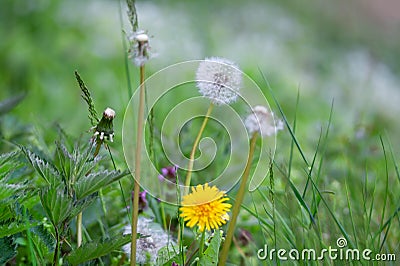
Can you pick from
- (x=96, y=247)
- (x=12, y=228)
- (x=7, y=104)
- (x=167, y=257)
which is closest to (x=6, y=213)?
(x=12, y=228)

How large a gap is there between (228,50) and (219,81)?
9.38ft

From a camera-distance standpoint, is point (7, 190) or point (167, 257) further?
point (167, 257)

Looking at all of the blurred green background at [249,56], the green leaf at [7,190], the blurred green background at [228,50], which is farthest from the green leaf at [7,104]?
the green leaf at [7,190]

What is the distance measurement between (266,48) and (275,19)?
826mm

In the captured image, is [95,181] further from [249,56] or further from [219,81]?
[249,56]

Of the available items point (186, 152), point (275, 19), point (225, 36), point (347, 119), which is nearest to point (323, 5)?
point (275, 19)

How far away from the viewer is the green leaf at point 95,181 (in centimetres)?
84

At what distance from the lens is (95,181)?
0.85 m

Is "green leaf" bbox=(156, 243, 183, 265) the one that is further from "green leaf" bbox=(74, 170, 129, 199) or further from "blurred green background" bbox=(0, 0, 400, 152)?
"blurred green background" bbox=(0, 0, 400, 152)

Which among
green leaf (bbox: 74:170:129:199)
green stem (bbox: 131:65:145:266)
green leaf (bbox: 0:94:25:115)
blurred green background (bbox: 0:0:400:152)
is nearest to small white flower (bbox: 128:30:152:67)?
green stem (bbox: 131:65:145:266)

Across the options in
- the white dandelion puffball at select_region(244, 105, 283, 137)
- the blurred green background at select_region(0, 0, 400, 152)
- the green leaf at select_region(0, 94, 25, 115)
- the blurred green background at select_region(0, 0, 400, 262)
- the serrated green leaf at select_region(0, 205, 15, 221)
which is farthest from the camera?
the blurred green background at select_region(0, 0, 400, 152)

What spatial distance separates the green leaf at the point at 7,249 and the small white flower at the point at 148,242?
0.17 m

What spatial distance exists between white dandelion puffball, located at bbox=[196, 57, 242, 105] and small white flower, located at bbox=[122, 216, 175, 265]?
0.22 metres

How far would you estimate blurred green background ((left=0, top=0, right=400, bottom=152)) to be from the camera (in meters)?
2.94
